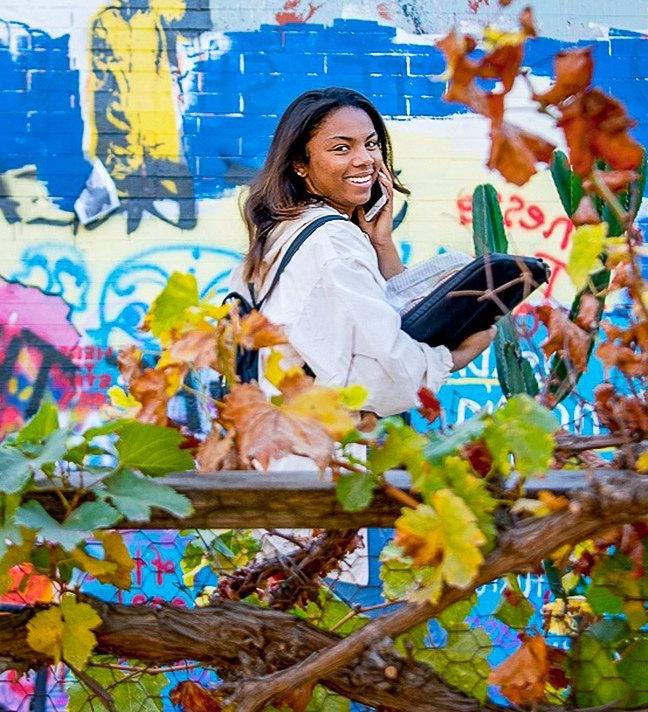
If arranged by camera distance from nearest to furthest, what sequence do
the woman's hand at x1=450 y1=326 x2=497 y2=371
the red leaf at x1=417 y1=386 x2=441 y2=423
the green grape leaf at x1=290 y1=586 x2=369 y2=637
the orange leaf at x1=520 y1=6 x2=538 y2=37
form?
the orange leaf at x1=520 y1=6 x2=538 y2=37, the green grape leaf at x1=290 y1=586 x2=369 y2=637, the red leaf at x1=417 y1=386 x2=441 y2=423, the woman's hand at x1=450 y1=326 x2=497 y2=371

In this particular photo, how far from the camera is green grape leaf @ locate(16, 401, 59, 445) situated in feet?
4.63

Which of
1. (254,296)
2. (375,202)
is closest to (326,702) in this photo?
(254,296)

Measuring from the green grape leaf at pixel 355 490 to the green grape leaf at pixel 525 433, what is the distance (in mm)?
145

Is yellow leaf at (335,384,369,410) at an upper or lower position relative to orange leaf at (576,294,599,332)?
lower

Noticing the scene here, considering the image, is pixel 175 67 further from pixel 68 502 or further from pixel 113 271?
pixel 68 502

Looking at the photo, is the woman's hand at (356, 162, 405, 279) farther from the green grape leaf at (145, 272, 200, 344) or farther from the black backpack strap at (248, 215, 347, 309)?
the green grape leaf at (145, 272, 200, 344)

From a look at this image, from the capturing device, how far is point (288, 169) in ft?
9.86

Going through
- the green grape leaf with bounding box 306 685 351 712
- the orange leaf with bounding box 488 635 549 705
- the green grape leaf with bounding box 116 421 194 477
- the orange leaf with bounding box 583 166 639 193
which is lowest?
the green grape leaf with bounding box 306 685 351 712

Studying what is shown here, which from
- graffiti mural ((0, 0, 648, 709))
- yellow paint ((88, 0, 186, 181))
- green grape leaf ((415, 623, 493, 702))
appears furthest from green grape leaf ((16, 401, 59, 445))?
yellow paint ((88, 0, 186, 181))

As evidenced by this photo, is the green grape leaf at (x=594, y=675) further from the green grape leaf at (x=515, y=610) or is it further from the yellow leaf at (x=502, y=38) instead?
the yellow leaf at (x=502, y=38)

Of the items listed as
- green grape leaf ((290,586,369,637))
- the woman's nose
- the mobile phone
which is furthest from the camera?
the mobile phone

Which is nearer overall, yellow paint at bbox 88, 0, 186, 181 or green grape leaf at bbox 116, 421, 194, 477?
green grape leaf at bbox 116, 421, 194, 477

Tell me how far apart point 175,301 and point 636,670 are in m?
0.68

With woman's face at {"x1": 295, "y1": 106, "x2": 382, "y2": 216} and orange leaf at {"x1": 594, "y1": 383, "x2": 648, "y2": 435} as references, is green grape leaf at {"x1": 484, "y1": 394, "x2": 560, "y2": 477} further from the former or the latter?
woman's face at {"x1": 295, "y1": 106, "x2": 382, "y2": 216}
